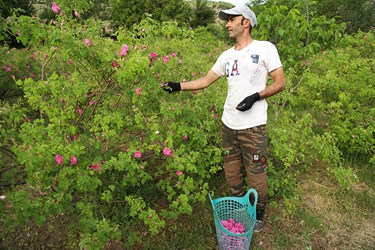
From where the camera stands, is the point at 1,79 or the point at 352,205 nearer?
the point at 352,205

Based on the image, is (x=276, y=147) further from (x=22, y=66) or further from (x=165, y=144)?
(x=22, y=66)

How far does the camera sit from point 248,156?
2578mm

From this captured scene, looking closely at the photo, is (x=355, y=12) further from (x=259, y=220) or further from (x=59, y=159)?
(x=59, y=159)

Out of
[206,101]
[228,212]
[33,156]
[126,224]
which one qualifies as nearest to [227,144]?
[206,101]

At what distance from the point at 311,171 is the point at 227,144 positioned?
6.16 feet

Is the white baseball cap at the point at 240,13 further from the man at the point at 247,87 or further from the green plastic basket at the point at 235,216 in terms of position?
the green plastic basket at the point at 235,216

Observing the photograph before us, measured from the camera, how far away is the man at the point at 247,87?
2.30 m

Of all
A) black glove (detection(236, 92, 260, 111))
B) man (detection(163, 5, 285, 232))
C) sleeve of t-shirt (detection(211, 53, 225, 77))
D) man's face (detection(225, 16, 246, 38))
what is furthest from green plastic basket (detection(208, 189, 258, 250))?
man's face (detection(225, 16, 246, 38))

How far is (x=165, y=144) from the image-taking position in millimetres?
2406

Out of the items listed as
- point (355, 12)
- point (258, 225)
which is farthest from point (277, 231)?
point (355, 12)

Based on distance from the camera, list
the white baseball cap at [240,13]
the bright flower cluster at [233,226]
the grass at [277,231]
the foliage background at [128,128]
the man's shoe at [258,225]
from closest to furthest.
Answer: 1. the foliage background at [128,128]
2. the white baseball cap at [240,13]
3. the bright flower cluster at [233,226]
4. the grass at [277,231]
5. the man's shoe at [258,225]

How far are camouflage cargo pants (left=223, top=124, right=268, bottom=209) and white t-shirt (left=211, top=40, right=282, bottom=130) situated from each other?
0.09 metres

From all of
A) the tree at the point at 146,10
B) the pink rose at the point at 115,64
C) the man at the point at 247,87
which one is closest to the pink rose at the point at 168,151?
the man at the point at 247,87

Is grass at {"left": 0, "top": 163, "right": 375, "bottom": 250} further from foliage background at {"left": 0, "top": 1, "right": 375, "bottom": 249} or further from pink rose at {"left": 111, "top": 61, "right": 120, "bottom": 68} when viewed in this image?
pink rose at {"left": 111, "top": 61, "right": 120, "bottom": 68}
